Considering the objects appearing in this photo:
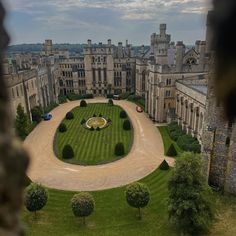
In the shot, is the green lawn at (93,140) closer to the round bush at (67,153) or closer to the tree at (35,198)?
the round bush at (67,153)

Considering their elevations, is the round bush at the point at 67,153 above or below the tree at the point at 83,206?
below

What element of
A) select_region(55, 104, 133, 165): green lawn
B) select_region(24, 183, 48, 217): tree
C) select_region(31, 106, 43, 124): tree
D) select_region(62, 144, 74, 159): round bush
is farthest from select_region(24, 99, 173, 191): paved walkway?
select_region(31, 106, 43, 124): tree

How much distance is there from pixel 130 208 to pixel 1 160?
2392cm

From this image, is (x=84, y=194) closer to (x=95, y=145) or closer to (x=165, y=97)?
(x=95, y=145)

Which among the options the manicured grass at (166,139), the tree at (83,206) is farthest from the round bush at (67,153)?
the tree at (83,206)

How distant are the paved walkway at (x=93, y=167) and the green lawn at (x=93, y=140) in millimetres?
1284

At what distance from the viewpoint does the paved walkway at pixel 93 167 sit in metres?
30.2

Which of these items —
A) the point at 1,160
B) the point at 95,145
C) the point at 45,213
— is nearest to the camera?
the point at 1,160

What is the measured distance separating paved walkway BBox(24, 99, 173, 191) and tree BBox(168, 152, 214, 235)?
9876 millimetres

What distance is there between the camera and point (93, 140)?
43656mm

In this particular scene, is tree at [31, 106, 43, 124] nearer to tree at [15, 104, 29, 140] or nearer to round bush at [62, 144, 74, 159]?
tree at [15, 104, 29, 140]

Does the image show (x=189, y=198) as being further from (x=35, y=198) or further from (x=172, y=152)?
(x=172, y=152)

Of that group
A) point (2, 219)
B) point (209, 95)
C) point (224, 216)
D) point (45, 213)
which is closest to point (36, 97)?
point (45, 213)

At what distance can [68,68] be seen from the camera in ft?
268
